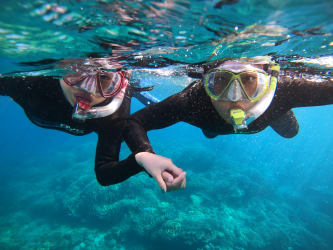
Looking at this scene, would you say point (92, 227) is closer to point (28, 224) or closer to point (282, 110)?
point (28, 224)

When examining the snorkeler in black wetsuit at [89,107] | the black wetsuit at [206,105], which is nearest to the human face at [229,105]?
the black wetsuit at [206,105]

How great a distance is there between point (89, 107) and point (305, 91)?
4166 millimetres

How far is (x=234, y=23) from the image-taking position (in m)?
3.57

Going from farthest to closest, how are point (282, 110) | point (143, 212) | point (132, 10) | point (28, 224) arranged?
point (28, 224) < point (143, 212) < point (282, 110) < point (132, 10)

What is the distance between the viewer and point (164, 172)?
1.93 m

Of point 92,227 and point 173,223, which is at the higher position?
point 173,223

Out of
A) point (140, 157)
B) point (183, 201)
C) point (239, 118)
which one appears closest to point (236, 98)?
point (239, 118)

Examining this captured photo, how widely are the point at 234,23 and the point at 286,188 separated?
3059 centimetres

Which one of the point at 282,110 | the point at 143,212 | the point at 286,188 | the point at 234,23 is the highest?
the point at 234,23

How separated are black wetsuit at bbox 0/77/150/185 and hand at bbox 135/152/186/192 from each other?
57 cm

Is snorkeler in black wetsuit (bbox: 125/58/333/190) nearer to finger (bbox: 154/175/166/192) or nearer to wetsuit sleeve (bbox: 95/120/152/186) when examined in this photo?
wetsuit sleeve (bbox: 95/120/152/186)

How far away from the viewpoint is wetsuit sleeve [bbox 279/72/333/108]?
3.45 m

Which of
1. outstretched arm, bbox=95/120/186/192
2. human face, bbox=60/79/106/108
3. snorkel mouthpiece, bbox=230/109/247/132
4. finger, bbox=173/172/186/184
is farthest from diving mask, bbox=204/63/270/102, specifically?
human face, bbox=60/79/106/108

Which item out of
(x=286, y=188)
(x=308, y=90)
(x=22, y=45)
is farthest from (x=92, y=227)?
(x=286, y=188)
